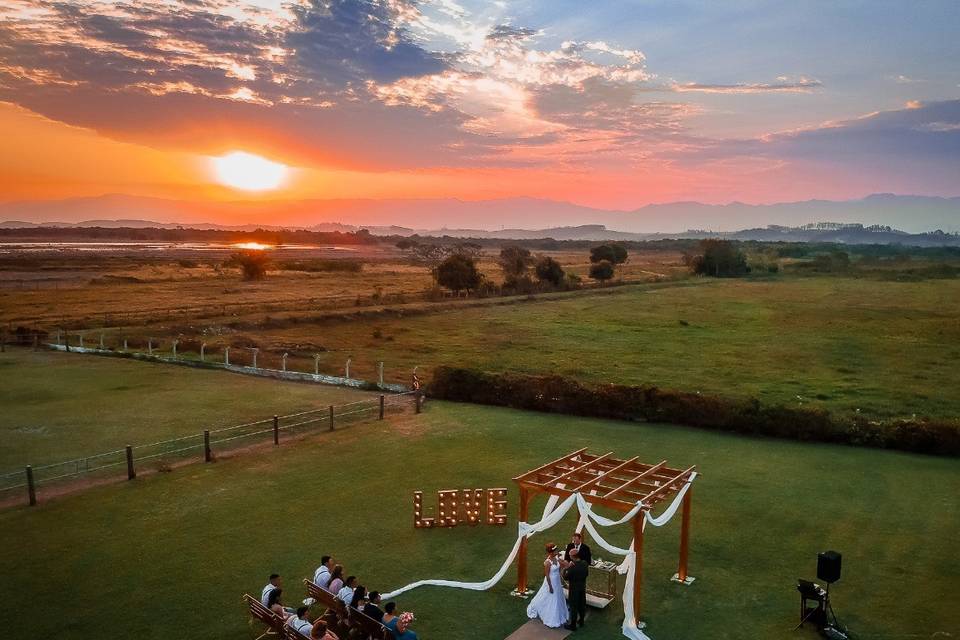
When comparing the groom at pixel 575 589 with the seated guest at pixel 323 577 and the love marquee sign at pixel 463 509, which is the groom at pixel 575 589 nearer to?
the seated guest at pixel 323 577

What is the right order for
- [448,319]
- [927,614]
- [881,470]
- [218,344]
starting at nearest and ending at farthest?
[927,614] → [881,470] → [218,344] → [448,319]

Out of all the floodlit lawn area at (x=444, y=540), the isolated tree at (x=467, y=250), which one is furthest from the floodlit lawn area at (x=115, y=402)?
the isolated tree at (x=467, y=250)

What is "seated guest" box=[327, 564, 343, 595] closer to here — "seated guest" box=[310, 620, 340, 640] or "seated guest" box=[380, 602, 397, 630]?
"seated guest" box=[380, 602, 397, 630]

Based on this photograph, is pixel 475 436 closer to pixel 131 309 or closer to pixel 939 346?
pixel 939 346

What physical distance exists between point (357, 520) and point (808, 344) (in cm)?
4060

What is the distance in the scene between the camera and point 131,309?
61969 mm

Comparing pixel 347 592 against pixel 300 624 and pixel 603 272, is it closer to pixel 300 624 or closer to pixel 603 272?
pixel 300 624

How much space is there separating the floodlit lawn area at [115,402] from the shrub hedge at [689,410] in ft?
18.2

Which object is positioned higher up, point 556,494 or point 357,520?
point 556,494

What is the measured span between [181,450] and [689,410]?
17217mm

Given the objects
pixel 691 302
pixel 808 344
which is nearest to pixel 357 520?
pixel 808 344

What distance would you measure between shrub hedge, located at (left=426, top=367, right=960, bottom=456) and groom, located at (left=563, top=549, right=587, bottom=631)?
14799 millimetres

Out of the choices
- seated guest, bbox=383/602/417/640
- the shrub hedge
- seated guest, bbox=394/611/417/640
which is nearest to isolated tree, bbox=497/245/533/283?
the shrub hedge

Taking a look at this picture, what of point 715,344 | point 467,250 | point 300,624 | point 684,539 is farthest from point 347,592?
point 467,250
